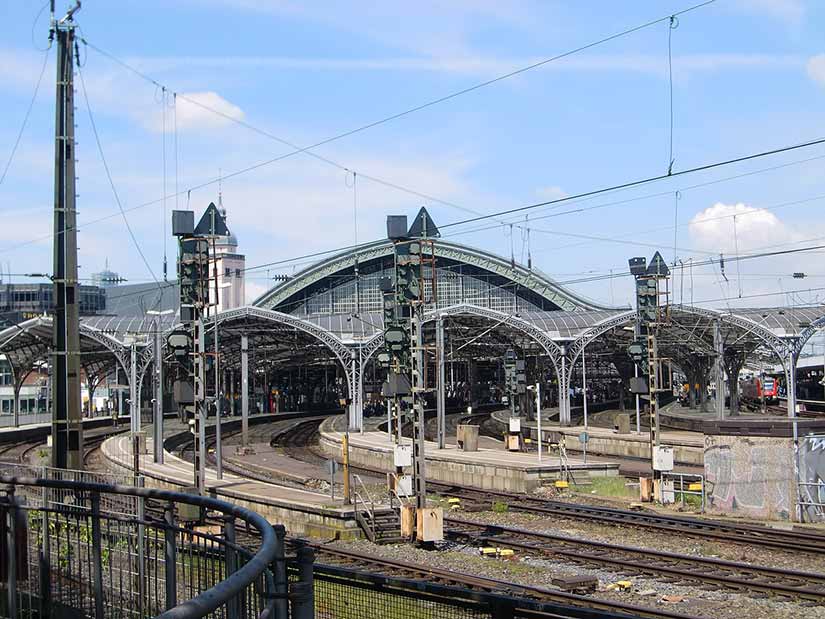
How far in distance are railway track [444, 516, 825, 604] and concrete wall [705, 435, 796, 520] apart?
5.17 metres

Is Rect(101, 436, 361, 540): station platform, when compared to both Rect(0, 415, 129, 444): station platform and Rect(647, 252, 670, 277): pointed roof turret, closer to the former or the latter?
Rect(647, 252, 670, 277): pointed roof turret

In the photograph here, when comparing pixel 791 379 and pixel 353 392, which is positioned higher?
pixel 791 379

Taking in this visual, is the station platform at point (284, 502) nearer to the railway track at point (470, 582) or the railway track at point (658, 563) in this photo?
the railway track at point (470, 582)

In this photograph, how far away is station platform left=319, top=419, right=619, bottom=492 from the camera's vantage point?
29.3m

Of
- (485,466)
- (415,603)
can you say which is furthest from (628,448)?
(415,603)

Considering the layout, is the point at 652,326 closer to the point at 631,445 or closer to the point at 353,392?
the point at 631,445

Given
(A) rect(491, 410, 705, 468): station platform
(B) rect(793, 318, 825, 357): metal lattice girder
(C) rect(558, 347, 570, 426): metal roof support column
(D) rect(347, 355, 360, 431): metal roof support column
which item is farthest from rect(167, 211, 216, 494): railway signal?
(B) rect(793, 318, 825, 357): metal lattice girder

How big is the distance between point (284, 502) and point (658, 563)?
861 centimetres

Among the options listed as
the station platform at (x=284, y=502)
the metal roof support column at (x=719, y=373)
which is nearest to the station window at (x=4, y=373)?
the station platform at (x=284, y=502)

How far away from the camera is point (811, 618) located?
12.7 meters

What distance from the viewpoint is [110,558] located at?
22.7ft

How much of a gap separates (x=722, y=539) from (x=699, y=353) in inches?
1674

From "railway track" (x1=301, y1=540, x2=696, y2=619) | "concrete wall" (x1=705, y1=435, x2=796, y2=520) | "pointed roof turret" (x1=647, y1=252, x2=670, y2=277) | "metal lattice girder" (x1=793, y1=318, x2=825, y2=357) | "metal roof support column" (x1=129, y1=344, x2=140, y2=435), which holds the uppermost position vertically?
"pointed roof turret" (x1=647, y1=252, x2=670, y2=277)

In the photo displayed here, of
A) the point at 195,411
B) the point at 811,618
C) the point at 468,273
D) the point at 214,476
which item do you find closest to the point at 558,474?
the point at 214,476
